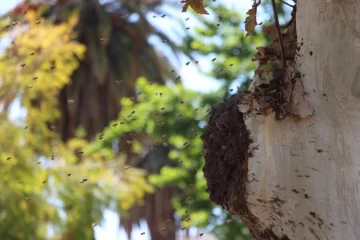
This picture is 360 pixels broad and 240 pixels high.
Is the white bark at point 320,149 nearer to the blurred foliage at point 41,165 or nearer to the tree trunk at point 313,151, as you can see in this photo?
the tree trunk at point 313,151

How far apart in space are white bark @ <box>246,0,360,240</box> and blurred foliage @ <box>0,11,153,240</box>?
17.9 feet

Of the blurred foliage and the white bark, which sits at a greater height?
the white bark

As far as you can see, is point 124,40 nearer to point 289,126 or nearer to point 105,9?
point 105,9

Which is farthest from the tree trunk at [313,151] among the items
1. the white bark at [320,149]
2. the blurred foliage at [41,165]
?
the blurred foliage at [41,165]

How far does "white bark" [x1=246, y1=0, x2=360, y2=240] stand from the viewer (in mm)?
1841

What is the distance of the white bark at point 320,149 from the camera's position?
184 cm

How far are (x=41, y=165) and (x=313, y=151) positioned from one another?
281 inches

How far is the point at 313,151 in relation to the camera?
1.88 meters

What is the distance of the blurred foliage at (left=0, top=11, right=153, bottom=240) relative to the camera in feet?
25.9

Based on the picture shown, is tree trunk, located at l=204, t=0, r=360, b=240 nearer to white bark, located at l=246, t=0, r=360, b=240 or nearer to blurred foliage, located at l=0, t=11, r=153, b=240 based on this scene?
white bark, located at l=246, t=0, r=360, b=240

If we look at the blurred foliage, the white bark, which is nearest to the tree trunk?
the white bark

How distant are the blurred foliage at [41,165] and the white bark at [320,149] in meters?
5.47

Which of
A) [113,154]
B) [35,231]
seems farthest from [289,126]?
[113,154]

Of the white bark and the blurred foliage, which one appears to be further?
the blurred foliage
